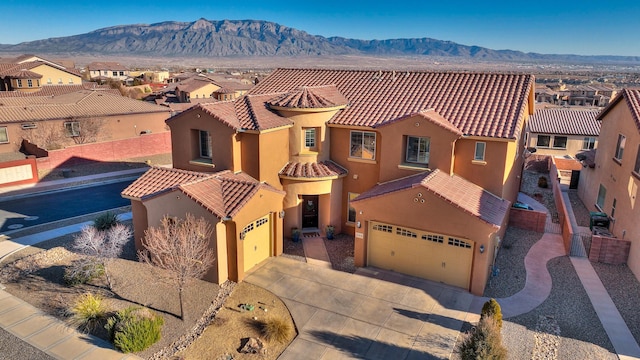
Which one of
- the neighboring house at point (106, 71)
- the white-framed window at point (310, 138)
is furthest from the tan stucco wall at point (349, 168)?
the neighboring house at point (106, 71)

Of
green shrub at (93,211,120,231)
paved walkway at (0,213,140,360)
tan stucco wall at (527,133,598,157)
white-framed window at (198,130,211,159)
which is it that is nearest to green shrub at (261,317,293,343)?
paved walkway at (0,213,140,360)

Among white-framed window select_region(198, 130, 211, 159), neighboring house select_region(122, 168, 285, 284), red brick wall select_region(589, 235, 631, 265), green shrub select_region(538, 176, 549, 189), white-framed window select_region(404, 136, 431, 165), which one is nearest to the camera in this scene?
neighboring house select_region(122, 168, 285, 284)

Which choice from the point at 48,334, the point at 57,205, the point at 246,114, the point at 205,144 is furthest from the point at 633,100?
the point at 57,205

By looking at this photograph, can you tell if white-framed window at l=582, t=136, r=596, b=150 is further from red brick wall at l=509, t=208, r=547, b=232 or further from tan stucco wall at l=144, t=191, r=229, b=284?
tan stucco wall at l=144, t=191, r=229, b=284

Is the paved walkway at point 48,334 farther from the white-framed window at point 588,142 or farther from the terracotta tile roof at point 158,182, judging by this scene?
the white-framed window at point 588,142

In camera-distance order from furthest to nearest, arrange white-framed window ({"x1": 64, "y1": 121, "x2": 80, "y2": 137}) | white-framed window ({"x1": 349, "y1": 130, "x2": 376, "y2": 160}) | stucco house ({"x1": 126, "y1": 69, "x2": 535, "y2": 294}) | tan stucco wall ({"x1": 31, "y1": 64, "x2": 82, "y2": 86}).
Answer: tan stucco wall ({"x1": 31, "y1": 64, "x2": 82, "y2": 86})
white-framed window ({"x1": 64, "y1": 121, "x2": 80, "y2": 137})
white-framed window ({"x1": 349, "y1": 130, "x2": 376, "y2": 160})
stucco house ({"x1": 126, "y1": 69, "x2": 535, "y2": 294})
